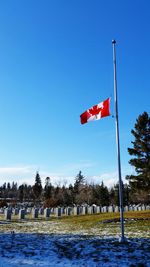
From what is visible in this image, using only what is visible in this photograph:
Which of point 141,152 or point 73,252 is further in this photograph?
point 141,152

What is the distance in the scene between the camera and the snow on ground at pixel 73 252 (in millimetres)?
9727

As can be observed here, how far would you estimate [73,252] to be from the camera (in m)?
11.2

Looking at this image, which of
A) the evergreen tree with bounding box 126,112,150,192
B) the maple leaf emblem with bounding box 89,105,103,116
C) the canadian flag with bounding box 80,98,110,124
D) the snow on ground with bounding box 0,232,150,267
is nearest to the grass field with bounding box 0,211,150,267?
the snow on ground with bounding box 0,232,150,267

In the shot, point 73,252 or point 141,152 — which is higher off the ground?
point 141,152

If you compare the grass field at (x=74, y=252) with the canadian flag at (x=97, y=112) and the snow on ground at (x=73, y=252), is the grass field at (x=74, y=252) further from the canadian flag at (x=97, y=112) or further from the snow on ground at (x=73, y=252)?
the canadian flag at (x=97, y=112)

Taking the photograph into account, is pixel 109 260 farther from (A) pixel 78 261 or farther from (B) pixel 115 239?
(B) pixel 115 239

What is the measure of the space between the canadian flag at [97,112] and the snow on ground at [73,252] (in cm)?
546

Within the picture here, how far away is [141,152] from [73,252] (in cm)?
3258

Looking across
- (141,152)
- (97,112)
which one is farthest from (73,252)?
(141,152)

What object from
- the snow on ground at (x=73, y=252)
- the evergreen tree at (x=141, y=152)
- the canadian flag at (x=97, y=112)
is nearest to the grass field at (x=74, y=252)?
the snow on ground at (x=73, y=252)

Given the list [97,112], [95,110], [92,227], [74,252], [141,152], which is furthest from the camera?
[141,152]

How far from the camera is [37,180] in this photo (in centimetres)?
11200

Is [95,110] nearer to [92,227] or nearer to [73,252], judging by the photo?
[73,252]

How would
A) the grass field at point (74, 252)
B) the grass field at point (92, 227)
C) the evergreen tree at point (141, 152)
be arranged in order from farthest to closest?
1. the evergreen tree at point (141, 152)
2. the grass field at point (92, 227)
3. the grass field at point (74, 252)
